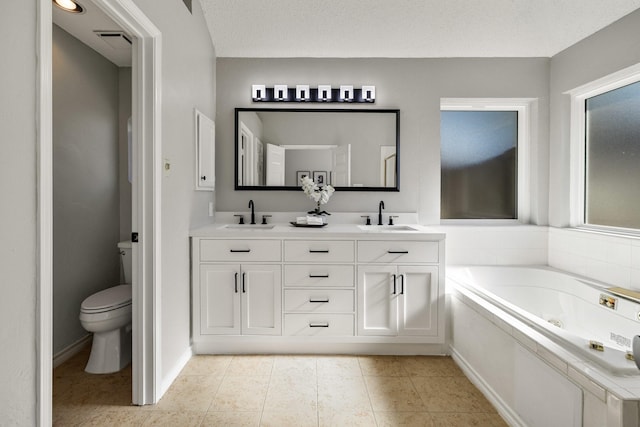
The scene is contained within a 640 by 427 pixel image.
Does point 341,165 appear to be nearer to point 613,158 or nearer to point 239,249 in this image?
point 239,249

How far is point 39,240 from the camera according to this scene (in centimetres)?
107

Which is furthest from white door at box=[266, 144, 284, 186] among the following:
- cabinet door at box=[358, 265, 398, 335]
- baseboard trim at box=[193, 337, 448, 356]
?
baseboard trim at box=[193, 337, 448, 356]

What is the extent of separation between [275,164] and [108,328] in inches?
68.0

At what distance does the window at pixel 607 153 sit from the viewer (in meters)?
2.34

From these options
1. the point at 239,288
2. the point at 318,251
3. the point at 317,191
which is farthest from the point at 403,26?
the point at 239,288

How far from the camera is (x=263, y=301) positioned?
95.5 inches

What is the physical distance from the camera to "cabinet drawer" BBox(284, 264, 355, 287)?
2.42 m

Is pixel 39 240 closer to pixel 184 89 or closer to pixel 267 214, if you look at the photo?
pixel 184 89

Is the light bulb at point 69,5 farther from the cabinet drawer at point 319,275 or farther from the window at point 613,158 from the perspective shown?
the window at point 613,158

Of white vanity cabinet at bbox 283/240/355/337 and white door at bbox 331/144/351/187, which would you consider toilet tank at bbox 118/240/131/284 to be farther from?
white door at bbox 331/144/351/187

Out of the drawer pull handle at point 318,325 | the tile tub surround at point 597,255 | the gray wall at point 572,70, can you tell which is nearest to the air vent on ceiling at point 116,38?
the drawer pull handle at point 318,325

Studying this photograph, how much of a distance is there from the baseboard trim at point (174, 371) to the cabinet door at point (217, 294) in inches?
6.8

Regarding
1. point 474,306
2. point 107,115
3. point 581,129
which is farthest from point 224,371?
point 581,129

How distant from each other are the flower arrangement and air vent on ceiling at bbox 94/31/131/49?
1706 mm
